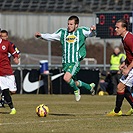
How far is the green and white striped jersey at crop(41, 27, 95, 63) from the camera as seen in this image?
42.8 feet

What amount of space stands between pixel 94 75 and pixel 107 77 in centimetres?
52

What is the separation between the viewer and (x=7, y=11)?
3334 cm

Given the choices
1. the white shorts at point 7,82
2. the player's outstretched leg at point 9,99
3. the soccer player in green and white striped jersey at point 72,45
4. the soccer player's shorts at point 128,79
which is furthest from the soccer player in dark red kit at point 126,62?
the white shorts at point 7,82

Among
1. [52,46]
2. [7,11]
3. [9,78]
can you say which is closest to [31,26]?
[7,11]

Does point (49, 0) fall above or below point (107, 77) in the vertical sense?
above

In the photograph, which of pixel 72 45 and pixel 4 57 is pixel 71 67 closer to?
pixel 72 45

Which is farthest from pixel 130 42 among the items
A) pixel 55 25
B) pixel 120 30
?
pixel 55 25

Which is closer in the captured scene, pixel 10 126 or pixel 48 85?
pixel 10 126

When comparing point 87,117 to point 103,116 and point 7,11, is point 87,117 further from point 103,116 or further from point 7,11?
point 7,11

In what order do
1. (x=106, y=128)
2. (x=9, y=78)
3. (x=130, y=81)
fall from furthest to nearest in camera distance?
(x=9, y=78) → (x=130, y=81) → (x=106, y=128)

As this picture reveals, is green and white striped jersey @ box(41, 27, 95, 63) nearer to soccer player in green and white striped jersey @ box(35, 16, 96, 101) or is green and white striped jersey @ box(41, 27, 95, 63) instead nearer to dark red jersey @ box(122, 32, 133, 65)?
soccer player in green and white striped jersey @ box(35, 16, 96, 101)

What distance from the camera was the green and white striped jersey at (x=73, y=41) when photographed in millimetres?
13039

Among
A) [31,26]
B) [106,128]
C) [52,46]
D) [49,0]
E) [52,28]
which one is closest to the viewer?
[106,128]

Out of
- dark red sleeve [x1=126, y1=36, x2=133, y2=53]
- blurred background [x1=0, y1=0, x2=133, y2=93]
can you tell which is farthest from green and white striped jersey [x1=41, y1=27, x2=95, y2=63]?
blurred background [x1=0, y1=0, x2=133, y2=93]
